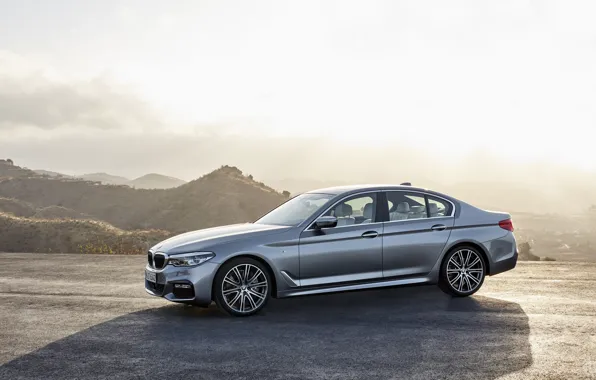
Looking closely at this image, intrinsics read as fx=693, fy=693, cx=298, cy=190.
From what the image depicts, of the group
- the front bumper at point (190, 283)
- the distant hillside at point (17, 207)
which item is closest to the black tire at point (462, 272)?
the front bumper at point (190, 283)

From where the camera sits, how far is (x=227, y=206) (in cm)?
5078

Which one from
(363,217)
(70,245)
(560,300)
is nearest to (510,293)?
(560,300)

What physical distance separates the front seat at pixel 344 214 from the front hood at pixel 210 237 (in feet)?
2.46

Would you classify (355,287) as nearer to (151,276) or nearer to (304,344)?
(304,344)

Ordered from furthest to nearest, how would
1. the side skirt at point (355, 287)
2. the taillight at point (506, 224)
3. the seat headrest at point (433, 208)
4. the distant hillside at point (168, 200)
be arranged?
the distant hillside at point (168, 200)
the taillight at point (506, 224)
the seat headrest at point (433, 208)
the side skirt at point (355, 287)

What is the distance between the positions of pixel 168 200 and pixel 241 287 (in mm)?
50518

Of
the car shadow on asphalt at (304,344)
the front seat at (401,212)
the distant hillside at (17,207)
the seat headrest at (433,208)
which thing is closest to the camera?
the car shadow on asphalt at (304,344)

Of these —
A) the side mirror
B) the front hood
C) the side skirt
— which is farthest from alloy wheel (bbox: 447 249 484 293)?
the front hood

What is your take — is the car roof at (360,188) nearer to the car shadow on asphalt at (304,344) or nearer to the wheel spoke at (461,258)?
the wheel spoke at (461,258)

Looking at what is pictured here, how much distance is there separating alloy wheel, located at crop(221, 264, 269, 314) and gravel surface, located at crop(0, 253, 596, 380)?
0.68 feet

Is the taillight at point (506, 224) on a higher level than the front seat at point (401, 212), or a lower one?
lower

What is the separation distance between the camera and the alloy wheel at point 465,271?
32.4 ft

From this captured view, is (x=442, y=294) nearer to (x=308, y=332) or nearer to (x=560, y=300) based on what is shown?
(x=560, y=300)

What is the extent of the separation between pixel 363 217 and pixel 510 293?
2.82 m
